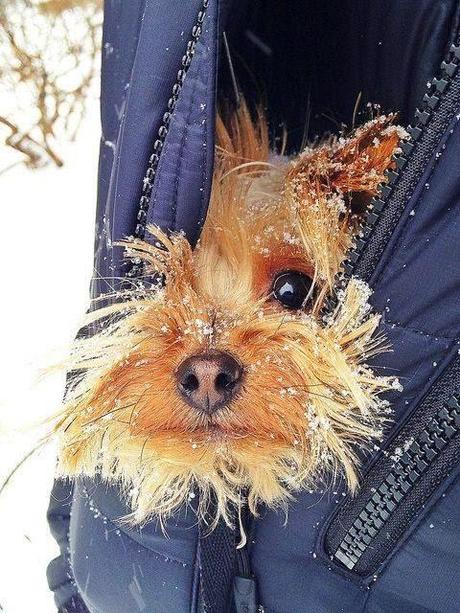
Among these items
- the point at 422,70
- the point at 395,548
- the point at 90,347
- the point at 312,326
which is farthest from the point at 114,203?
the point at 395,548

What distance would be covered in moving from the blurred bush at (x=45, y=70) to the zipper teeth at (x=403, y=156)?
9.09 ft

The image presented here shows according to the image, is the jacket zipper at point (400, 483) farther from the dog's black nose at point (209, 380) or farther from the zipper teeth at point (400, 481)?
the dog's black nose at point (209, 380)

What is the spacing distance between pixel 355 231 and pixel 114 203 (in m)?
0.50

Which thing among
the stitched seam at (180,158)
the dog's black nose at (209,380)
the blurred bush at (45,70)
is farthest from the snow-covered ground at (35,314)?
the stitched seam at (180,158)

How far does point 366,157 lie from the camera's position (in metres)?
1.27

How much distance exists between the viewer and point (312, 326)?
139 centimetres

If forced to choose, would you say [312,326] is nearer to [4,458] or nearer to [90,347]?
[90,347]

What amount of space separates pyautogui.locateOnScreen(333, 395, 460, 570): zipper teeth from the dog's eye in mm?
404

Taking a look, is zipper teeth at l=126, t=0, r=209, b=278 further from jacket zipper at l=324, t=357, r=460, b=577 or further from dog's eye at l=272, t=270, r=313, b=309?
jacket zipper at l=324, t=357, r=460, b=577

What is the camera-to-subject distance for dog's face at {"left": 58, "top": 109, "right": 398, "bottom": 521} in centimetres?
130

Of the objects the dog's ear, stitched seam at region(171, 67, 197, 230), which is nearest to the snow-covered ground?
stitched seam at region(171, 67, 197, 230)

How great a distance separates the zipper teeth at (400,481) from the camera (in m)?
1.21

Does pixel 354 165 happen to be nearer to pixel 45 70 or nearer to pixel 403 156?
pixel 403 156

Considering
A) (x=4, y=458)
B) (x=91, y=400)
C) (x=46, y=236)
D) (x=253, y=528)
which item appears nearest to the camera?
(x=91, y=400)
